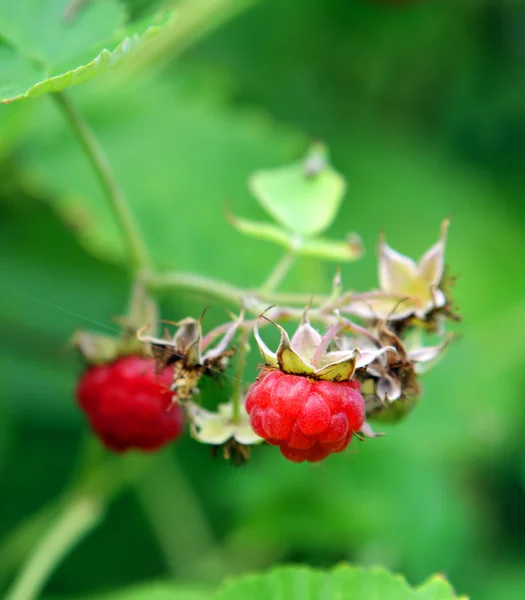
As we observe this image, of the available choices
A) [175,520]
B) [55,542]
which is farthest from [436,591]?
[175,520]

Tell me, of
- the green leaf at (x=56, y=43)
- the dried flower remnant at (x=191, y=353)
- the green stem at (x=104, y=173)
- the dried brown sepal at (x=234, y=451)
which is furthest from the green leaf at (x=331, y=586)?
the green leaf at (x=56, y=43)

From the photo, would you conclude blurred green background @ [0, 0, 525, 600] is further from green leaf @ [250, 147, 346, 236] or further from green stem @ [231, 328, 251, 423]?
green stem @ [231, 328, 251, 423]

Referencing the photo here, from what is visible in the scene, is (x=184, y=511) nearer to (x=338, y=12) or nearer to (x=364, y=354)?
(x=364, y=354)

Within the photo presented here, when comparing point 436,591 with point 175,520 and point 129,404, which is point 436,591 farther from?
point 175,520

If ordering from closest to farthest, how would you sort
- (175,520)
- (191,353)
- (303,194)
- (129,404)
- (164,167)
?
(191,353) < (129,404) < (303,194) < (175,520) < (164,167)

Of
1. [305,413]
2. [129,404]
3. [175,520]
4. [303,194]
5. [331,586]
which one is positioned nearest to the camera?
[305,413]

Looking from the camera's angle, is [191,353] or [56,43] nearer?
[191,353]

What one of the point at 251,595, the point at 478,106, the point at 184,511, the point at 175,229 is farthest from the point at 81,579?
the point at 478,106
